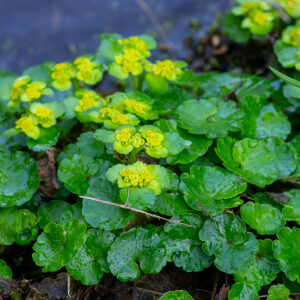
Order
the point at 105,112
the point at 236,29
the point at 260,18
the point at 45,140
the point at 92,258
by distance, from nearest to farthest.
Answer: the point at 92,258 < the point at 105,112 < the point at 45,140 < the point at 260,18 < the point at 236,29

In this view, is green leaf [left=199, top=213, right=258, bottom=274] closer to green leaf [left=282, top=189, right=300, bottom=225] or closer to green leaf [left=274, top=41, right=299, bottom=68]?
green leaf [left=282, top=189, right=300, bottom=225]

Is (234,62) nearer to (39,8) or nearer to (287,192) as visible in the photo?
(287,192)

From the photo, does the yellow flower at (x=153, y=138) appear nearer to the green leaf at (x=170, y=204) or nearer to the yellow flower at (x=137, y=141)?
the yellow flower at (x=137, y=141)

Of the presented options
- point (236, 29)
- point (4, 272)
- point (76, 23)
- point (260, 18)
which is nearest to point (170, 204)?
point (4, 272)

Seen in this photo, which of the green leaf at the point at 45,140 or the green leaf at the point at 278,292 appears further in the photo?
the green leaf at the point at 45,140

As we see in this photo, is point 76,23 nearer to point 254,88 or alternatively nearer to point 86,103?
point 86,103

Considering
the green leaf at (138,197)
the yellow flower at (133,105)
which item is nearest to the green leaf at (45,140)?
the yellow flower at (133,105)
